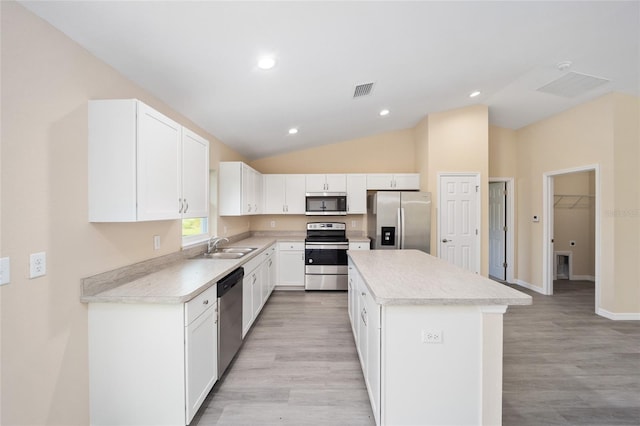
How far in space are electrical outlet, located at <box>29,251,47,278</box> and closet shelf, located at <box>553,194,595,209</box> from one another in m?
7.47

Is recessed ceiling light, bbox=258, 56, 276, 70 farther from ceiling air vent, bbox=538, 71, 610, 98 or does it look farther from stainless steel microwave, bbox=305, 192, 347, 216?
ceiling air vent, bbox=538, 71, 610, 98

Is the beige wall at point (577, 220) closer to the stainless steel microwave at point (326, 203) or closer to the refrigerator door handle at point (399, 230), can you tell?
the refrigerator door handle at point (399, 230)

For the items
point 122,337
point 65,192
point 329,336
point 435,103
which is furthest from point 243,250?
point 435,103

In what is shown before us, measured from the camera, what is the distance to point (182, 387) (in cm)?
163

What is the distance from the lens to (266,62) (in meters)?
A: 2.06

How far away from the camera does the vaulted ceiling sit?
5.11ft

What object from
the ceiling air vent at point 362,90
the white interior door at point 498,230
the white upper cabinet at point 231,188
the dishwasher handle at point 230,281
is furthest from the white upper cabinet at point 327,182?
the white interior door at point 498,230

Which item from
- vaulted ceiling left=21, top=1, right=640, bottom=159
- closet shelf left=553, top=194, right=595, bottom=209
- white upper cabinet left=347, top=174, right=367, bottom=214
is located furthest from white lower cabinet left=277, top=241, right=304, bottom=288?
closet shelf left=553, top=194, right=595, bottom=209

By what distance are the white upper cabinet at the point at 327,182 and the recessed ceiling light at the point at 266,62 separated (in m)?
2.93

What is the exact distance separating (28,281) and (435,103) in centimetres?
466

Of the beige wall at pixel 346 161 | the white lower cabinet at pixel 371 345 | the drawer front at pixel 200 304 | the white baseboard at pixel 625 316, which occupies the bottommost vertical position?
the white baseboard at pixel 625 316

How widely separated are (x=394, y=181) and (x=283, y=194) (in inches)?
83.6

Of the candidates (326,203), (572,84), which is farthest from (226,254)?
(572,84)

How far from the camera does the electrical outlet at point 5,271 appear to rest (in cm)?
118
